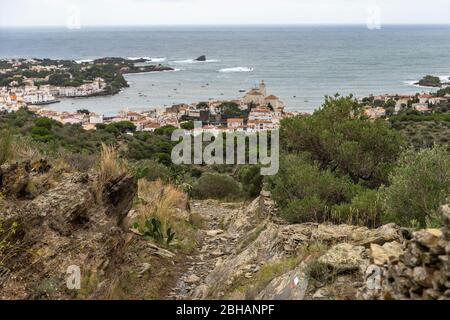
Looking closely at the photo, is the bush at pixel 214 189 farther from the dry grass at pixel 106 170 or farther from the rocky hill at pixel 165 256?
the dry grass at pixel 106 170

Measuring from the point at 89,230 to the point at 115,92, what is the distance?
7625cm

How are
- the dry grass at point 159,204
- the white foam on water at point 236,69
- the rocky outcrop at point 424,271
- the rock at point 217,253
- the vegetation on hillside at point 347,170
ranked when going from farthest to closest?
the white foam on water at point 236,69 → the dry grass at point 159,204 → the rock at point 217,253 → the vegetation on hillside at point 347,170 → the rocky outcrop at point 424,271

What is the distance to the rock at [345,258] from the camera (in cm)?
450

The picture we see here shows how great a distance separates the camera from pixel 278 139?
1205 centimetres

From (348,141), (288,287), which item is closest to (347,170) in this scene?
(348,141)

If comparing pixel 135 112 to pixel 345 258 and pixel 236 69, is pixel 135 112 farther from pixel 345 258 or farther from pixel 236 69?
pixel 236 69

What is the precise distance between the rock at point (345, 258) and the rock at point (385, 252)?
171 millimetres

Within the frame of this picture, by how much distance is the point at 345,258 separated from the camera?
15.2ft

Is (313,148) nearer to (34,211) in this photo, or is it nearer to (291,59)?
(34,211)

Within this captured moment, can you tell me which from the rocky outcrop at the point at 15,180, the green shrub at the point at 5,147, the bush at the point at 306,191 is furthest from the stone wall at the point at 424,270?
the green shrub at the point at 5,147

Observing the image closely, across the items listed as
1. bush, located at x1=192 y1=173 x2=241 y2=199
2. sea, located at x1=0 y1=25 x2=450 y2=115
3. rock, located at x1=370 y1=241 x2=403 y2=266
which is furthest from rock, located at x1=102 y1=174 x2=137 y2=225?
sea, located at x1=0 y1=25 x2=450 y2=115

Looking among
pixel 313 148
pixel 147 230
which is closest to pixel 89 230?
pixel 147 230

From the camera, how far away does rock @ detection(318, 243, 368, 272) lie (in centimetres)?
450

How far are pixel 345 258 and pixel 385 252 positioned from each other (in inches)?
16.7
